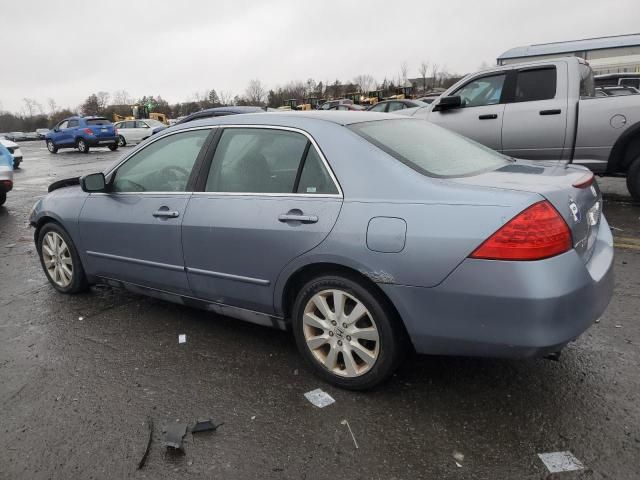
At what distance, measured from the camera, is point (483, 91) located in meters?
7.60

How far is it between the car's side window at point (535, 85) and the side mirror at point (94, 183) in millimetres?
5766

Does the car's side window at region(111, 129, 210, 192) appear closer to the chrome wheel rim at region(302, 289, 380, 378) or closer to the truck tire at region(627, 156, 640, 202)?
the chrome wheel rim at region(302, 289, 380, 378)

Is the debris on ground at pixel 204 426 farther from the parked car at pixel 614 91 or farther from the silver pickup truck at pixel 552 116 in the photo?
the parked car at pixel 614 91

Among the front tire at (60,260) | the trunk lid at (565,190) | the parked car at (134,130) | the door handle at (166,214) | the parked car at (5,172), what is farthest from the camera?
the parked car at (134,130)

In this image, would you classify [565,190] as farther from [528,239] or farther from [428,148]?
[428,148]

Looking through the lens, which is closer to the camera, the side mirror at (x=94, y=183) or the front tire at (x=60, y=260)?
the side mirror at (x=94, y=183)

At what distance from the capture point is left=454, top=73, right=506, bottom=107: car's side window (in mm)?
7422

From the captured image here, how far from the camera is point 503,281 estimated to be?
2.28 m

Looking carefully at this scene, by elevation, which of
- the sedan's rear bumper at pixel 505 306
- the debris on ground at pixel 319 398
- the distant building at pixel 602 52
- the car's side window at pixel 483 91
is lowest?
the debris on ground at pixel 319 398

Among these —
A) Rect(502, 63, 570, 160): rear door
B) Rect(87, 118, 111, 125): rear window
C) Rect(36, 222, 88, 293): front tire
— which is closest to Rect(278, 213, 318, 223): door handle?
Rect(36, 222, 88, 293): front tire

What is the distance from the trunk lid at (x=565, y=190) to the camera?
2436mm

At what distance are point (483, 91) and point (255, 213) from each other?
18.8 ft

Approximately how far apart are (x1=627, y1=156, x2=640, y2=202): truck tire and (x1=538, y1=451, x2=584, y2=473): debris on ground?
5.57 meters

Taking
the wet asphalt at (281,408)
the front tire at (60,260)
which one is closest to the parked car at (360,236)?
the wet asphalt at (281,408)
